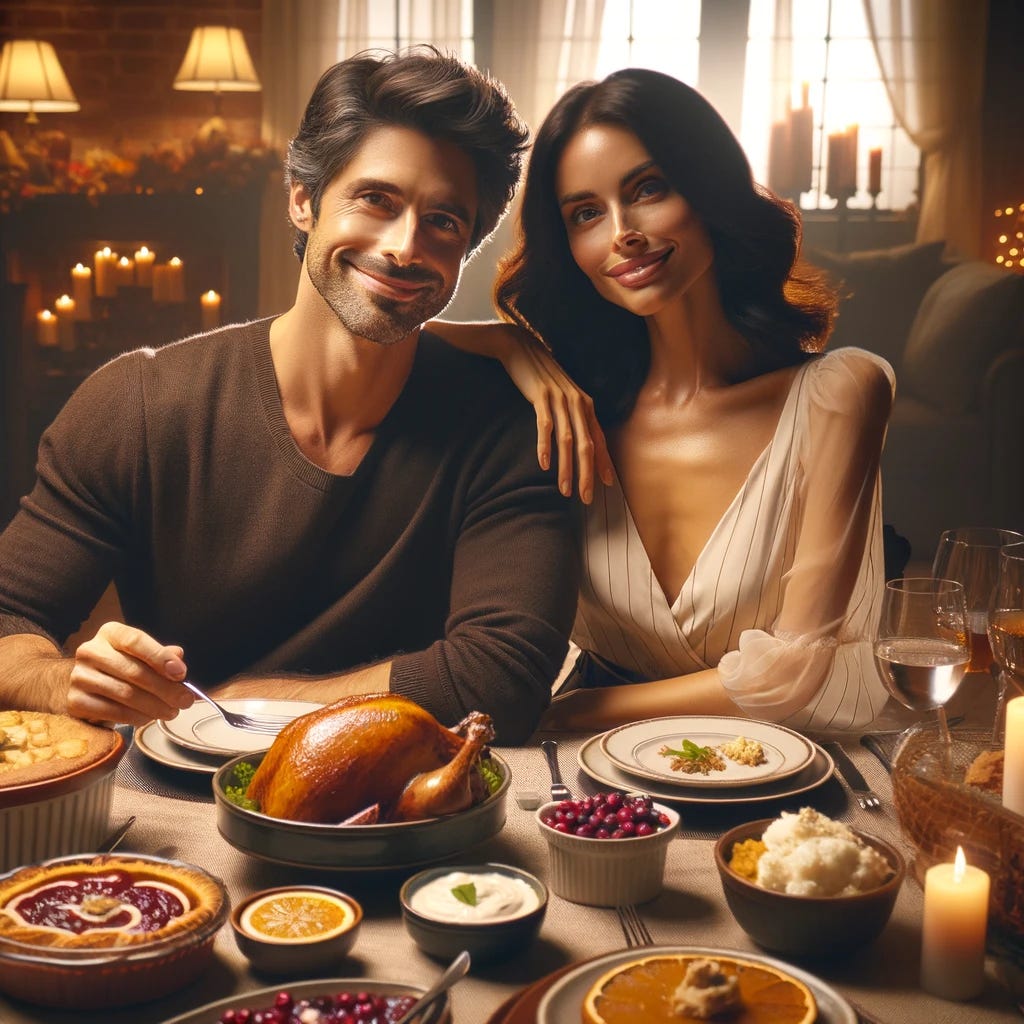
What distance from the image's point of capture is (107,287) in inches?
140

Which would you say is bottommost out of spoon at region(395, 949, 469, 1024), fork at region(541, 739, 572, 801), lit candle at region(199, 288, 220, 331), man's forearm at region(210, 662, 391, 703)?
man's forearm at region(210, 662, 391, 703)

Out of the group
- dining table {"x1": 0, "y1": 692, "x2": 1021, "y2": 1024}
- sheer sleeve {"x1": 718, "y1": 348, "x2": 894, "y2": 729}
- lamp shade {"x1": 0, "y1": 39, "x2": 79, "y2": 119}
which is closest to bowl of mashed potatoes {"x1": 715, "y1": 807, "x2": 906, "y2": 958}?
dining table {"x1": 0, "y1": 692, "x2": 1021, "y2": 1024}

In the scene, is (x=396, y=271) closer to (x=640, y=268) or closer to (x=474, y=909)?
(x=640, y=268)

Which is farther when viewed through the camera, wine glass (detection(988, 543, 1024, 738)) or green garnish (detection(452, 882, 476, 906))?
wine glass (detection(988, 543, 1024, 738))

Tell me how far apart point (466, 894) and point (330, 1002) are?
172mm

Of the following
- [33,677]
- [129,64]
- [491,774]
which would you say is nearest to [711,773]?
[491,774]

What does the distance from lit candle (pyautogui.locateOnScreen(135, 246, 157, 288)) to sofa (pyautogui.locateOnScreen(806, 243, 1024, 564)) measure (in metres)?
1.96

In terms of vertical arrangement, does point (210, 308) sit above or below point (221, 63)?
below

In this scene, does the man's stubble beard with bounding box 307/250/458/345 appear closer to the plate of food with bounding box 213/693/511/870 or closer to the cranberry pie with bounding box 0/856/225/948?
the plate of food with bounding box 213/693/511/870

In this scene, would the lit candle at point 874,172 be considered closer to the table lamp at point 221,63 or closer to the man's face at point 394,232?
the table lamp at point 221,63

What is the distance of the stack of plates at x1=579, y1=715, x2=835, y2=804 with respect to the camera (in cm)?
128

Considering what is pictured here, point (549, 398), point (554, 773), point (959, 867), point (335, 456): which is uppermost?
point (549, 398)

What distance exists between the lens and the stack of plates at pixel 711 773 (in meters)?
1.28

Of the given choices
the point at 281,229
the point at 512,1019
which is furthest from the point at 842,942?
the point at 281,229
